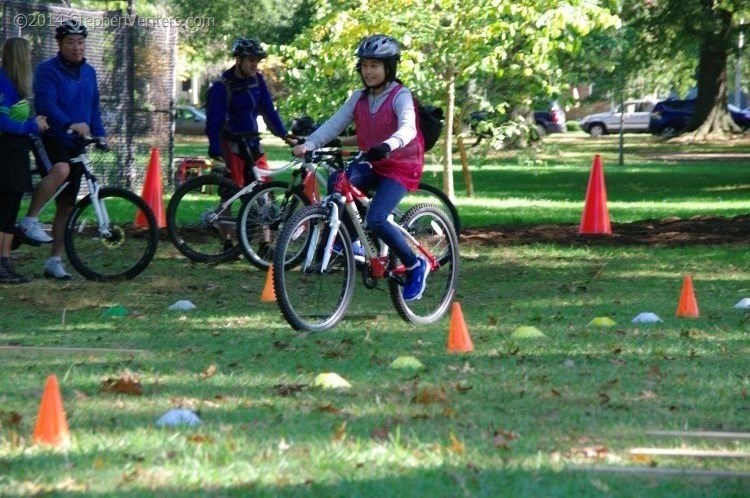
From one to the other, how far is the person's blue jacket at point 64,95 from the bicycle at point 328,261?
114 inches

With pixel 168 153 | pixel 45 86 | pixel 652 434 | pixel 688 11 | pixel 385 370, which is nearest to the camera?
pixel 652 434

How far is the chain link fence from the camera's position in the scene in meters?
21.8

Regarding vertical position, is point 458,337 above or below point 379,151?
below

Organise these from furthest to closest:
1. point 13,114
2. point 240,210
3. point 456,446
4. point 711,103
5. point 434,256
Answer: point 711,103
point 240,210
point 13,114
point 434,256
point 456,446

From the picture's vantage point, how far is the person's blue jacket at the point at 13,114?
11477mm

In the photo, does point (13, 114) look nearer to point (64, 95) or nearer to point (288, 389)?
point (64, 95)

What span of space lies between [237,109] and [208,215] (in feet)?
3.30

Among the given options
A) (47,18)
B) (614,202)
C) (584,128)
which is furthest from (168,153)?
(584,128)

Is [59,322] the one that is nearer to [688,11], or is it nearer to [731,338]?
[731,338]

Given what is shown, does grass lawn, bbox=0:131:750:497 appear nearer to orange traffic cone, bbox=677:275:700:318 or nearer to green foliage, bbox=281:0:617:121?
orange traffic cone, bbox=677:275:700:318

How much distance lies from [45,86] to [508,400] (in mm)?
6230

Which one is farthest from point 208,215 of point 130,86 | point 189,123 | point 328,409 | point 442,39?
point 189,123

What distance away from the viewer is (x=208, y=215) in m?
13.1

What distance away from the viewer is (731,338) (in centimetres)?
904
